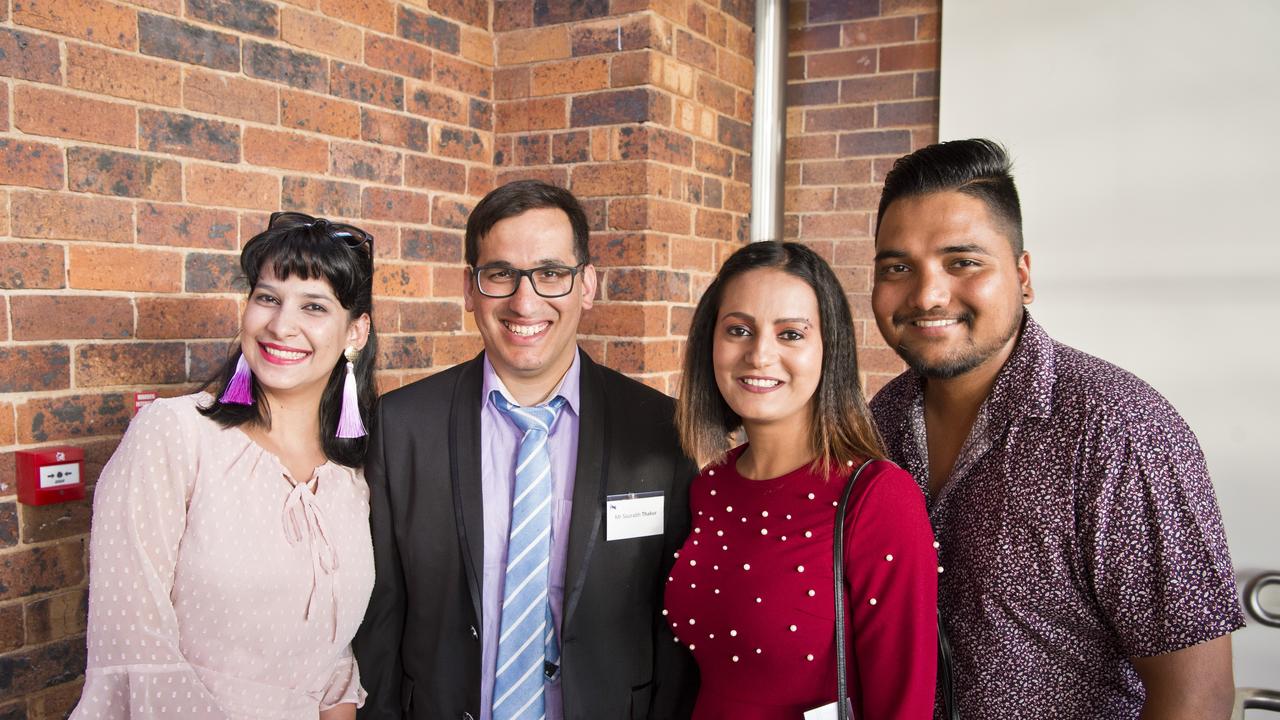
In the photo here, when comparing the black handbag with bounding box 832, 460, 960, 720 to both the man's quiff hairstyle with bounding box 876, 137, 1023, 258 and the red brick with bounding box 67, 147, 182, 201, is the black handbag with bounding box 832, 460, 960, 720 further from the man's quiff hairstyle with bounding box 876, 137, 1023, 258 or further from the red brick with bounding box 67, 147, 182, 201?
the red brick with bounding box 67, 147, 182, 201

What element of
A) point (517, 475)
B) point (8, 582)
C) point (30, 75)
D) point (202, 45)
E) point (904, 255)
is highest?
point (202, 45)

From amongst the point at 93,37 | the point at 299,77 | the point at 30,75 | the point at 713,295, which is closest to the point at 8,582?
the point at 30,75

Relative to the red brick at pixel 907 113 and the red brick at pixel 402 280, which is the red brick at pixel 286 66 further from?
the red brick at pixel 907 113

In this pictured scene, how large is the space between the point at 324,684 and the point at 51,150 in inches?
58.0

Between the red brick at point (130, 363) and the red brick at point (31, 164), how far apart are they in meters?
0.42

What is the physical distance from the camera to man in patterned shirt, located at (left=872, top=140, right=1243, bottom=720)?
1609 mm

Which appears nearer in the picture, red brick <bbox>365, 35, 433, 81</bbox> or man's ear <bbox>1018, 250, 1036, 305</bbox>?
man's ear <bbox>1018, 250, 1036, 305</bbox>

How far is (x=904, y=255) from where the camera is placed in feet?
6.39

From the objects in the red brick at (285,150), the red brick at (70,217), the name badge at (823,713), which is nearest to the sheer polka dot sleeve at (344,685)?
the name badge at (823,713)

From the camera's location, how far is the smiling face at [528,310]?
2184mm

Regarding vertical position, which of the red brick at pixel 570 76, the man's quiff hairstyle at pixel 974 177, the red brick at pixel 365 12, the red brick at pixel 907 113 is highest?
the red brick at pixel 365 12

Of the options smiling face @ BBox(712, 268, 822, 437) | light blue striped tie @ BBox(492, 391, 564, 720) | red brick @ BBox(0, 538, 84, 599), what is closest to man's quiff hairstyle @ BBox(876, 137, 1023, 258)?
smiling face @ BBox(712, 268, 822, 437)

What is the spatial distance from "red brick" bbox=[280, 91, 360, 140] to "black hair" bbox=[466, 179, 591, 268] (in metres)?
0.97

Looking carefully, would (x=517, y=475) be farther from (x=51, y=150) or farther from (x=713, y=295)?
(x=51, y=150)
